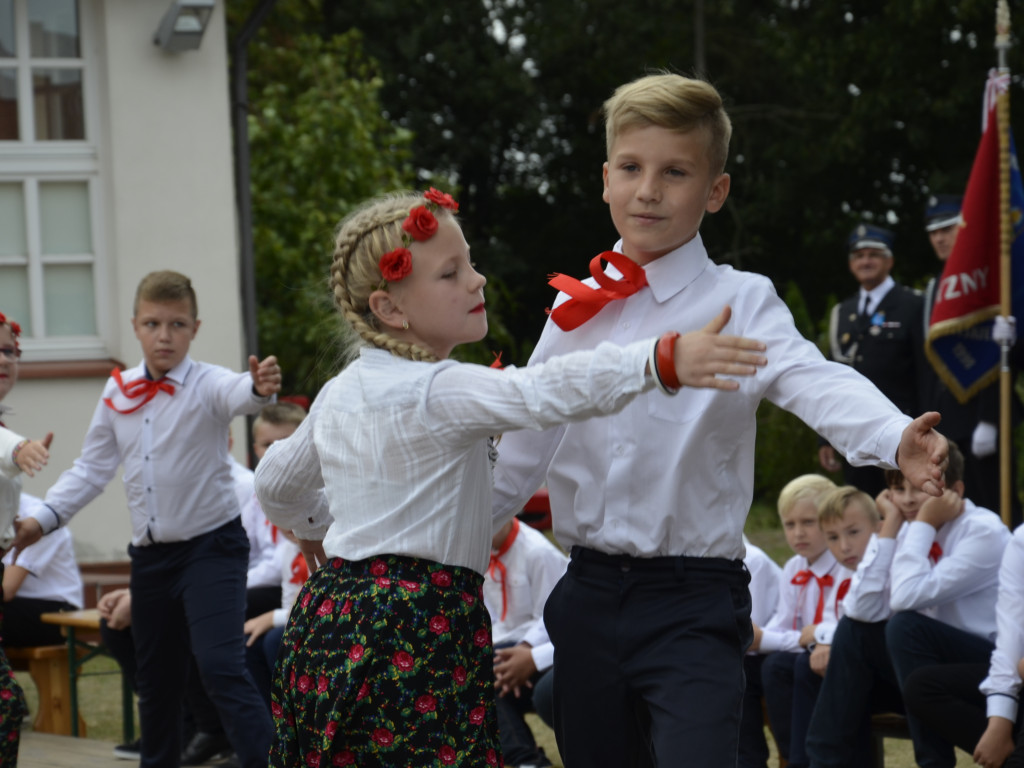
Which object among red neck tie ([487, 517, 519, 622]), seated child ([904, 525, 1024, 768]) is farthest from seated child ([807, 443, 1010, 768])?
red neck tie ([487, 517, 519, 622])

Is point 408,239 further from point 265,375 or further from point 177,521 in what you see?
point 177,521

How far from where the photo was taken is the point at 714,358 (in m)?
2.26

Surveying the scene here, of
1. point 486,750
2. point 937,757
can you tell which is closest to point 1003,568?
point 937,757

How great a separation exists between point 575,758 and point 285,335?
1210 centimetres

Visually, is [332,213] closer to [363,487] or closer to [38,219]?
[38,219]

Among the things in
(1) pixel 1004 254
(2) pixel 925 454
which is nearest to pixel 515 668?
(2) pixel 925 454

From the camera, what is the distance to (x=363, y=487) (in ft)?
8.79

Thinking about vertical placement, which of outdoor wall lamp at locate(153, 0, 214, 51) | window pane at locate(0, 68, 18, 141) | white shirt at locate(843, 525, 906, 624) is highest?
outdoor wall lamp at locate(153, 0, 214, 51)

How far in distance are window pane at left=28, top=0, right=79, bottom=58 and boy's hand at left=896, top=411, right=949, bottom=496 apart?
315 inches

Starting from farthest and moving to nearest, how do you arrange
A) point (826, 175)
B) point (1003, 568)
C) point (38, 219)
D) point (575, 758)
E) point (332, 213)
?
point (826, 175) → point (332, 213) → point (38, 219) → point (1003, 568) → point (575, 758)

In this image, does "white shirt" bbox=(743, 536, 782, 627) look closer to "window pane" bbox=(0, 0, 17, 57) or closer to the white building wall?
the white building wall

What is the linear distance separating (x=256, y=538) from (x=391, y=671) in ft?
13.7

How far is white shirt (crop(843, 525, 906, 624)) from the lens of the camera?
471 cm

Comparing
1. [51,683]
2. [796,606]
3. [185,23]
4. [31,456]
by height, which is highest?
[185,23]
